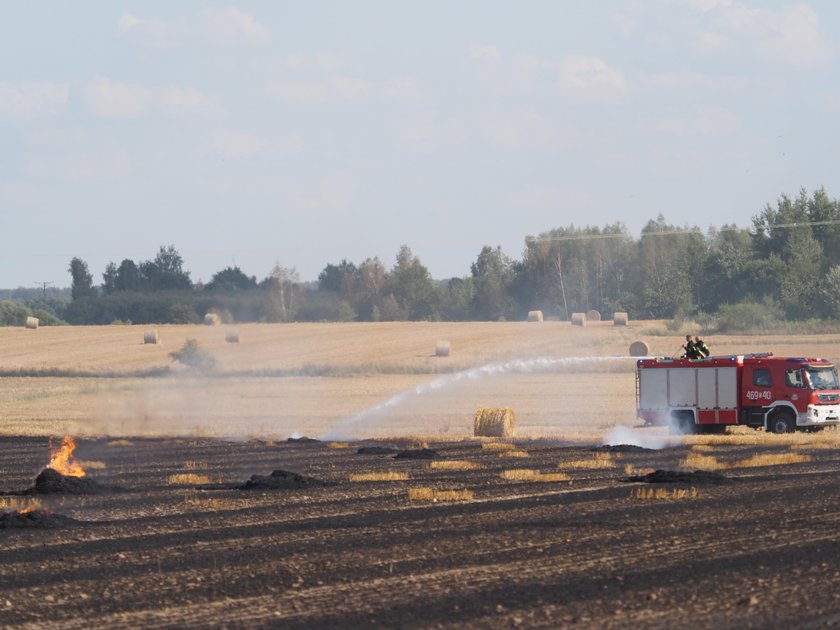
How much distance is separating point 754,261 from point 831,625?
99.0 meters

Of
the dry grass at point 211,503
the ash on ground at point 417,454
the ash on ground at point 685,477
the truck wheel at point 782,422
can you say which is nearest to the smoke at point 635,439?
the truck wheel at point 782,422

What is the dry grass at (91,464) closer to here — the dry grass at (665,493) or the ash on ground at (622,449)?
the ash on ground at (622,449)

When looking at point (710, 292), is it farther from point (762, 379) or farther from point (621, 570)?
point (621, 570)

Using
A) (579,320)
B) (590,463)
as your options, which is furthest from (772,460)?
(579,320)

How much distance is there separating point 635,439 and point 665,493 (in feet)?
61.4

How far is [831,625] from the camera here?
12.1 metres

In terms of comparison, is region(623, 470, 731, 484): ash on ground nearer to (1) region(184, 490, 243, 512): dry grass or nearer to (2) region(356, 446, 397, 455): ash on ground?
(1) region(184, 490, 243, 512): dry grass

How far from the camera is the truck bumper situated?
41.1 metres

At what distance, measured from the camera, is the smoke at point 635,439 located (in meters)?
39.1

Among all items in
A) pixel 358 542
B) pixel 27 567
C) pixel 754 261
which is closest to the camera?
pixel 27 567

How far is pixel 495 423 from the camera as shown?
4306 cm

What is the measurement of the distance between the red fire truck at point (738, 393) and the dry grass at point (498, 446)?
22.8ft

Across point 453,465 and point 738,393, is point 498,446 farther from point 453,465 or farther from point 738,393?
point 738,393

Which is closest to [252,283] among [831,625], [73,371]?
[73,371]
